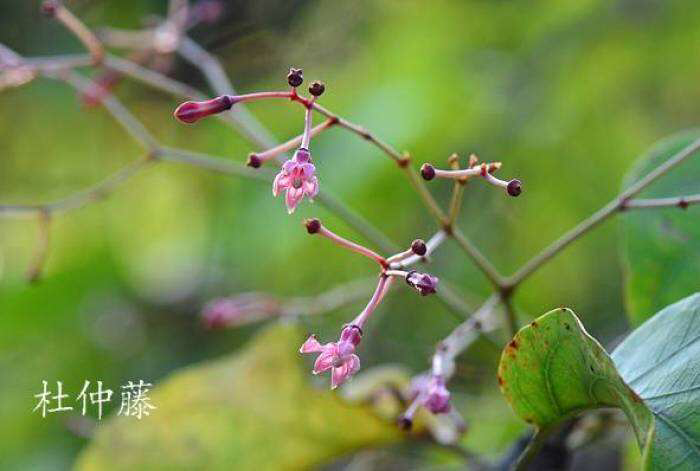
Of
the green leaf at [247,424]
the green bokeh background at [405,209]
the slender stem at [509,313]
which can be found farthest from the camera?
the green bokeh background at [405,209]

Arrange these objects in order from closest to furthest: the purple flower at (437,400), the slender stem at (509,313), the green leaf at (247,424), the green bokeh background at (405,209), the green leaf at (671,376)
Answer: the green leaf at (671,376) < the purple flower at (437,400) < the slender stem at (509,313) < the green leaf at (247,424) < the green bokeh background at (405,209)

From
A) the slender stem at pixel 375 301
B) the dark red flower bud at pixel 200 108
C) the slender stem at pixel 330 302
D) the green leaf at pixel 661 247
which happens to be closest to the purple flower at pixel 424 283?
the slender stem at pixel 375 301

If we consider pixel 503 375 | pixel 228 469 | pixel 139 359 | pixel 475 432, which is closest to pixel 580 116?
pixel 475 432

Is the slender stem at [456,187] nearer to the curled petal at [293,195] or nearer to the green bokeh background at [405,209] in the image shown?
the curled petal at [293,195]

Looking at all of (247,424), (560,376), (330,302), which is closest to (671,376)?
(560,376)

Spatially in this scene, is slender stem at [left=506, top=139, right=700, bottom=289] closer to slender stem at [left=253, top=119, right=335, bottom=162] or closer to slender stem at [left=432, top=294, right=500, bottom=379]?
slender stem at [left=432, top=294, right=500, bottom=379]

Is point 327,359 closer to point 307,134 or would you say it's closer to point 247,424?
point 307,134

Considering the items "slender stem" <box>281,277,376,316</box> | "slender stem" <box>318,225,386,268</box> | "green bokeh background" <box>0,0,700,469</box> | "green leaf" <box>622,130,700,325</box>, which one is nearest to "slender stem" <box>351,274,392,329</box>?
"slender stem" <box>318,225,386,268</box>
